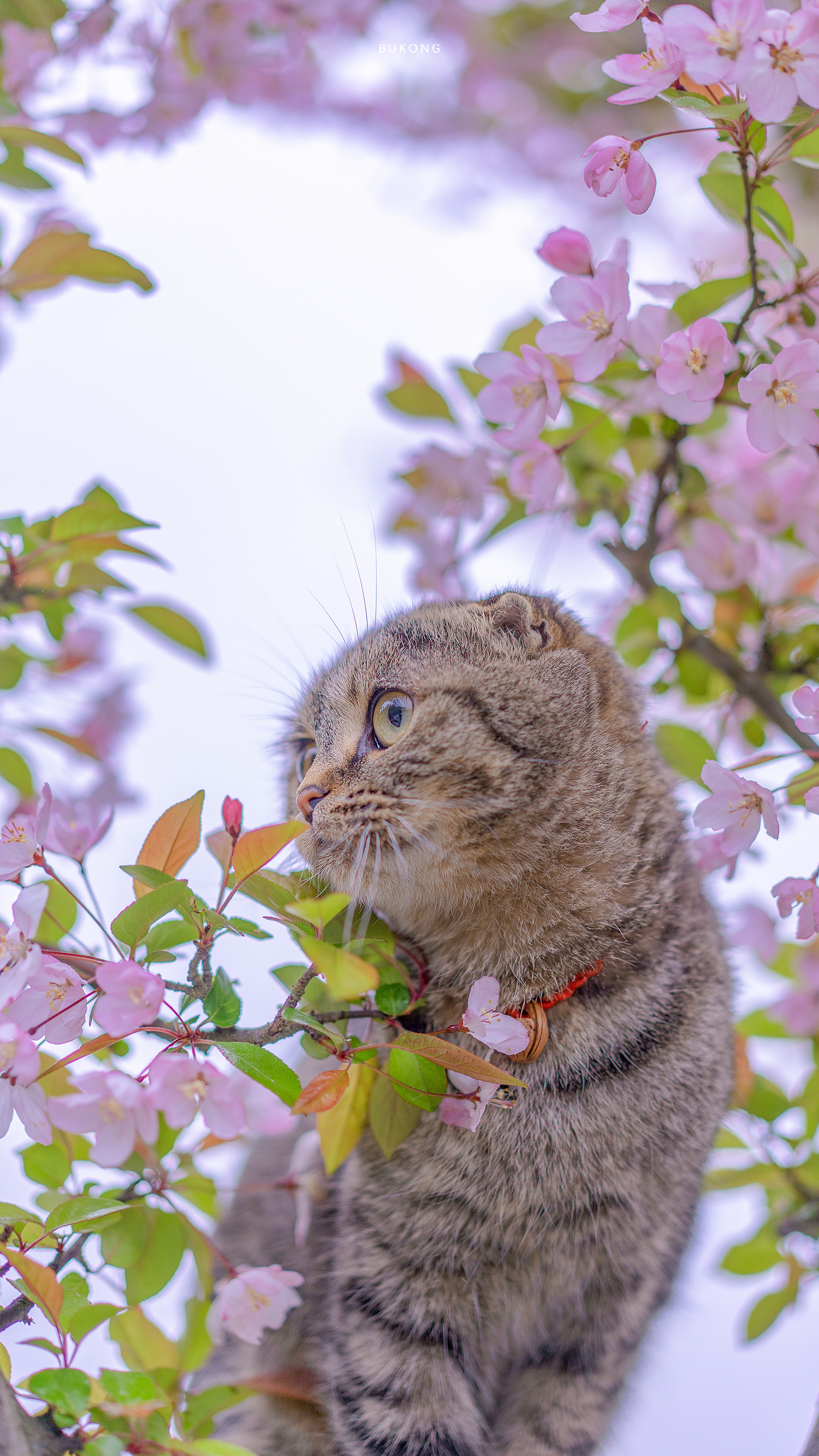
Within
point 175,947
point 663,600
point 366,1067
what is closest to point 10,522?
point 175,947

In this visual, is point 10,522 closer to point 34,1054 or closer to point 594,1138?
point 34,1054

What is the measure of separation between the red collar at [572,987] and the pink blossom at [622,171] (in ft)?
2.27

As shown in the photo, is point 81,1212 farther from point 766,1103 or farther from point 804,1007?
point 804,1007

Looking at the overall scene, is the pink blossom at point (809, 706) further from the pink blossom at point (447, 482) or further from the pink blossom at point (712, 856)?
the pink blossom at point (447, 482)

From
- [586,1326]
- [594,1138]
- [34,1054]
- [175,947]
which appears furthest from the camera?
[586,1326]

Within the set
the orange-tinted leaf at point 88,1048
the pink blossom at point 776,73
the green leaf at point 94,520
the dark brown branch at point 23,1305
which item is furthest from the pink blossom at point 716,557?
the dark brown branch at point 23,1305

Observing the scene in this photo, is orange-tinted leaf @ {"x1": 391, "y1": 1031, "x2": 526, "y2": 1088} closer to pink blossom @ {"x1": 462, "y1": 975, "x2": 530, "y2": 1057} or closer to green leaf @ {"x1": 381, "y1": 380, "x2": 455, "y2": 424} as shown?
pink blossom @ {"x1": 462, "y1": 975, "x2": 530, "y2": 1057}

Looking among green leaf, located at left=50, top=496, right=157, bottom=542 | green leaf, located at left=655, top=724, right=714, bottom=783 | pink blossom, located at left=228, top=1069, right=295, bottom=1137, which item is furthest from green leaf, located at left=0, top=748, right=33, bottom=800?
green leaf, located at left=655, top=724, right=714, bottom=783

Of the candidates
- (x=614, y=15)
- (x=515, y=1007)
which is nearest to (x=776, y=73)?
(x=614, y=15)

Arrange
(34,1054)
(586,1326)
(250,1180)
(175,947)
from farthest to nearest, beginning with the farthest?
(250,1180), (586,1326), (175,947), (34,1054)

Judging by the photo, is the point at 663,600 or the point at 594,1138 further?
the point at 663,600

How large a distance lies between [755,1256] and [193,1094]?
900mm

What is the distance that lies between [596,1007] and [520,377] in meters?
0.64

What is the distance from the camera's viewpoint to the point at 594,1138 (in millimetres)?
966
